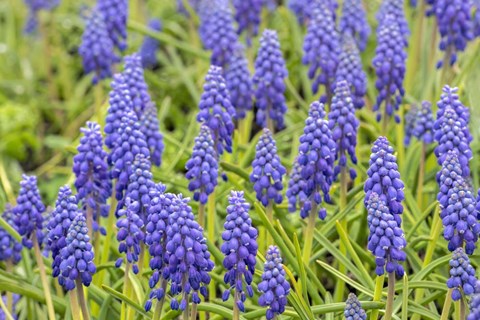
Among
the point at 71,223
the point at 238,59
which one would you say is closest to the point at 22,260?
the point at 71,223

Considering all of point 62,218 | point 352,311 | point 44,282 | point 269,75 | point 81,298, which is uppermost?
point 269,75

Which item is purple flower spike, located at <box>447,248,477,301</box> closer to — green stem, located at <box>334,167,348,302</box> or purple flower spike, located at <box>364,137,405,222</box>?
purple flower spike, located at <box>364,137,405,222</box>

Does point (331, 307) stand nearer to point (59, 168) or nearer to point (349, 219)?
point (349, 219)

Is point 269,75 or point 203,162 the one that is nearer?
point 203,162

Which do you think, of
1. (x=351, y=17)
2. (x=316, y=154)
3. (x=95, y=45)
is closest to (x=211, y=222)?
(x=316, y=154)

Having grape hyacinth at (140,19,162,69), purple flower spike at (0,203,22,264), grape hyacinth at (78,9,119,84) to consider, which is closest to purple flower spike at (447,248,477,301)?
purple flower spike at (0,203,22,264)

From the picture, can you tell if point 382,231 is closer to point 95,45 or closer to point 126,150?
point 126,150

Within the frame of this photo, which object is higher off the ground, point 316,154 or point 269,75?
point 269,75
